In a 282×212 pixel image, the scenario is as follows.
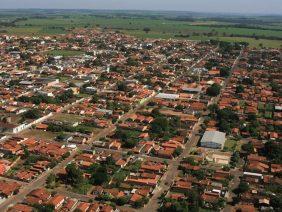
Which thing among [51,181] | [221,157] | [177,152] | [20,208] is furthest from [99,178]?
[221,157]

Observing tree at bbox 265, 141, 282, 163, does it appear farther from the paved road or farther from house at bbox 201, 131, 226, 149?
the paved road

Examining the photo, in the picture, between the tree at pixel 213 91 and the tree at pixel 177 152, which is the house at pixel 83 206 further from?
the tree at pixel 213 91

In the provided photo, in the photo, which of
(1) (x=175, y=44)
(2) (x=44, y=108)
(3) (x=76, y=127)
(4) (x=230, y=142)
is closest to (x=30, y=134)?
(3) (x=76, y=127)

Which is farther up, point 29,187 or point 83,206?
point 83,206

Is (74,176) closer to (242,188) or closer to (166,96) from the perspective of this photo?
(242,188)

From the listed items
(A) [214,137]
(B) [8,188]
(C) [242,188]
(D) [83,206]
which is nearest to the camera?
(D) [83,206]

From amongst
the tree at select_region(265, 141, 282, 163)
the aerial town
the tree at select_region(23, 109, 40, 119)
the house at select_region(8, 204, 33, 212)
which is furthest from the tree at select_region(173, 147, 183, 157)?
the tree at select_region(23, 109, 40, 119)
